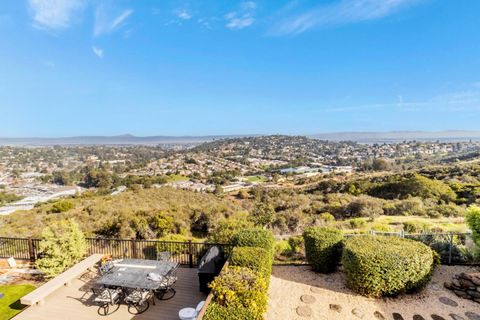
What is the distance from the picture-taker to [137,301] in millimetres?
5219

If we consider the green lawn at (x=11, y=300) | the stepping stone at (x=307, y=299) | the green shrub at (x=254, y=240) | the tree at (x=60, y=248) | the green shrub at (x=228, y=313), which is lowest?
the green lawn at (x=11, y=300)

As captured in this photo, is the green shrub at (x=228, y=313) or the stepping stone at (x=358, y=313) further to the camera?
the stepping stone at (x=358, y=313)

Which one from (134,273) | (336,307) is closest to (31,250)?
(134,273)

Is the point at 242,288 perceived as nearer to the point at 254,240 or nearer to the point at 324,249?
the point at 254,240

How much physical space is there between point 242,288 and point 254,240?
2.22m

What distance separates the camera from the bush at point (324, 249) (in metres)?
6.63

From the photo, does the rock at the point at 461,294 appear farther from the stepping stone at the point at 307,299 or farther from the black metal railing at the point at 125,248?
the black metal railing at the point at 125,248

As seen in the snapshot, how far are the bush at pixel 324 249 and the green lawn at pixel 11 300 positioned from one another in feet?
22.1

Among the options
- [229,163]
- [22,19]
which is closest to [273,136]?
[229,163]

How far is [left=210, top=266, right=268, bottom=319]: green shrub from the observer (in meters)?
3.86

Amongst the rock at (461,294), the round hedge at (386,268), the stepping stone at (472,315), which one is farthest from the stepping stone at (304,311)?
the rock at (461,294)

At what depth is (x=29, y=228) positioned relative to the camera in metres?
14.2

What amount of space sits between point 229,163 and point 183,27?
1602 inches

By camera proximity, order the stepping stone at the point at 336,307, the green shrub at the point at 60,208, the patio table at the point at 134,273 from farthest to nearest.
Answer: the green shrub at the point at 60,208, the patio table at the point at 134,273, the stepping stone at the point at 336,307
